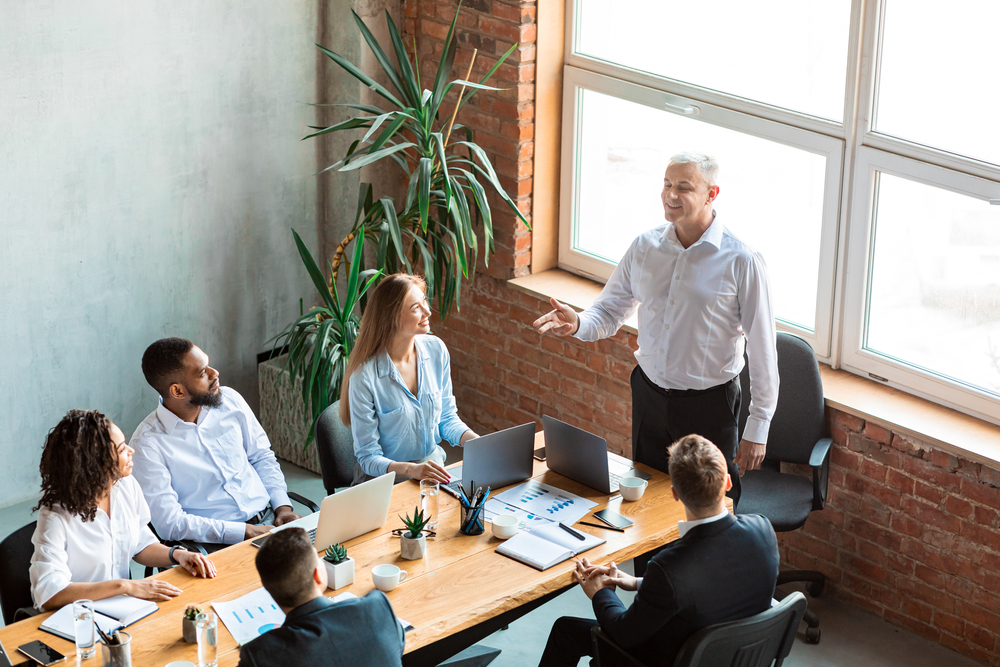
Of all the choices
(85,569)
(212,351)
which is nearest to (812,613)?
(85,569)

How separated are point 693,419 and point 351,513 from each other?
4.84 ft

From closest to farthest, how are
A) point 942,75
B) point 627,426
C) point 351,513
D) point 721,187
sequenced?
point 351,513 < point 942,75 < point 721,187 < point 627,426

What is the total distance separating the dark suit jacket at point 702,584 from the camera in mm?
3002

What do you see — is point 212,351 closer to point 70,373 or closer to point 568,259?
point 70,373

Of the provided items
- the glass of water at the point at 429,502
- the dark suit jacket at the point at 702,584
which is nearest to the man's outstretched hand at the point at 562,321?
the glass of water at the point at 429,502

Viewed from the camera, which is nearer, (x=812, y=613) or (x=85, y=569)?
(x=85, y=569)

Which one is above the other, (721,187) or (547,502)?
(721,187)

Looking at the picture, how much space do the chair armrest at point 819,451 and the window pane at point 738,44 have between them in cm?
137

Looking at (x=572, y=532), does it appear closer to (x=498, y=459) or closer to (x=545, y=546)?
(x=545, y=546)

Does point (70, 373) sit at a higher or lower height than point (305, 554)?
lower

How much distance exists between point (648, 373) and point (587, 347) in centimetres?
118

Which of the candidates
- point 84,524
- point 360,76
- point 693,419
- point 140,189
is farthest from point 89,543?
point 360,76

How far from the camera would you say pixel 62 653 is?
9.89 feet

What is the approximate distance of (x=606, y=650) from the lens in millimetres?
3277
